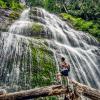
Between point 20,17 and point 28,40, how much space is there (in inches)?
295

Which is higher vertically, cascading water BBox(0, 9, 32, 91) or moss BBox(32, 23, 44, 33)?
moss BBox(32, 23, 44, 33)

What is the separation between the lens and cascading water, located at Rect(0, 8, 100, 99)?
1493 cm

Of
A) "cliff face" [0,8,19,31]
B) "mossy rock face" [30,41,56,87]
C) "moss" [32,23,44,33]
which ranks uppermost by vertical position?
"cliff face" [0,8,19,31]

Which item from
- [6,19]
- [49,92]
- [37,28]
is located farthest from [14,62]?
[49,92]

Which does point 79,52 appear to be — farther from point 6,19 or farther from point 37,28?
point 6,19

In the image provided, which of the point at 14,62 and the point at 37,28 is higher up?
the point at 37,28

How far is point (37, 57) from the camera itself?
636 inches

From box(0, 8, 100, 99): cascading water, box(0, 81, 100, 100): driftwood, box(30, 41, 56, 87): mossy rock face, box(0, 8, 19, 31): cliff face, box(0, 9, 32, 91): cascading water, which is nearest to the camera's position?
box(0, 81, 100, 100): driftwood

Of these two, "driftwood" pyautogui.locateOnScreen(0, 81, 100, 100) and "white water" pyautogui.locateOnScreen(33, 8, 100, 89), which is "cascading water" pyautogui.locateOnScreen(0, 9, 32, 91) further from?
"driftwood" pyautogui.locateOnScreen(0, 81, 100, 100)

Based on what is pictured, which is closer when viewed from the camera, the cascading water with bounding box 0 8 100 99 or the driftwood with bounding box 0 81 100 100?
the driftwood with bounding box 0 81 100 100

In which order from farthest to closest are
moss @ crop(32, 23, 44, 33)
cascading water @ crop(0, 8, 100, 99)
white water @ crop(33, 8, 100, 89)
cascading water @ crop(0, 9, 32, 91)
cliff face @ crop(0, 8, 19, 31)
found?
moss @ crop(32, 23, 44, 33) → cliff face @ crop(0, 8, 19, 31) → white water @ crop(33, 8, 100, 89) → cascading water @ crop(0, 8, 100, 99) → cascading water @ crop(0, 9, 32, 91)

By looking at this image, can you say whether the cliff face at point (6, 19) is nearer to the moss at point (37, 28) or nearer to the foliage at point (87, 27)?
the moss at point (37, 28)

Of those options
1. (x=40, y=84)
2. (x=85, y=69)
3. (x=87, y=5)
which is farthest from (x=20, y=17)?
(x=87, y=5)

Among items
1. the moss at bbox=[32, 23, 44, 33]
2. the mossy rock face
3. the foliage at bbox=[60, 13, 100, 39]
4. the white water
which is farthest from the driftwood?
the foliage at bbox=[60, 13, 100, 39]
